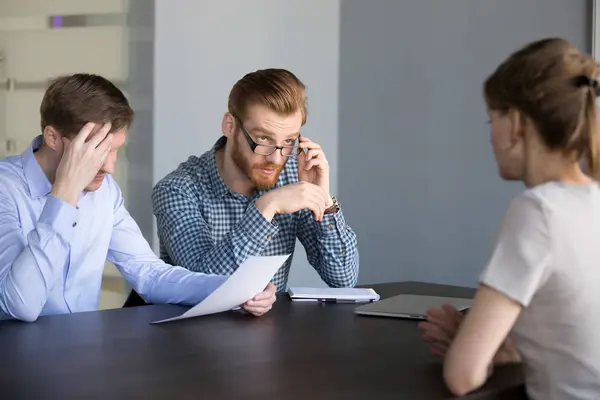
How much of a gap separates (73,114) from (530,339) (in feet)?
3.91

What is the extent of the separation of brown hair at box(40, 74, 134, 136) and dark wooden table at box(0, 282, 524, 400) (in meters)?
0.45

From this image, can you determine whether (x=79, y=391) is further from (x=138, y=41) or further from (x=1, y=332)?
(x=138, y=41)

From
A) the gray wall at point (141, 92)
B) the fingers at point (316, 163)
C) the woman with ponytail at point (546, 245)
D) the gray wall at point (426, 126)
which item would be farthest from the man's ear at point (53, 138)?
the gray wall at point (426, 126)

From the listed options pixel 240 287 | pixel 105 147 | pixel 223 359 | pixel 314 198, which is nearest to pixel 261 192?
pixel 314 198

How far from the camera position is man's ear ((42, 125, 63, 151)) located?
6.43 ft

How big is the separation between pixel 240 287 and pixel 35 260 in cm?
45

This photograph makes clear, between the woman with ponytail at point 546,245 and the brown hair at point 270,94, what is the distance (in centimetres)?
124

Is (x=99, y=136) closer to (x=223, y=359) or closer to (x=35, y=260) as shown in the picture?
(x=35, y=260)

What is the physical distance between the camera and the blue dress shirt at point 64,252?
178 cm

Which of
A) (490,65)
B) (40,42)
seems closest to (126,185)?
(40,42)

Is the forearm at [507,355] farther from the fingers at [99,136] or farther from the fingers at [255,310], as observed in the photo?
the fingers at [99,136]

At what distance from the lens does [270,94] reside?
2428 millimetres

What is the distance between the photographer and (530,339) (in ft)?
3.93

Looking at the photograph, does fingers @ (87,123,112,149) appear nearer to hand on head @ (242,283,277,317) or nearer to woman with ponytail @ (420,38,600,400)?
hand on head @ (242,283,277,317)
